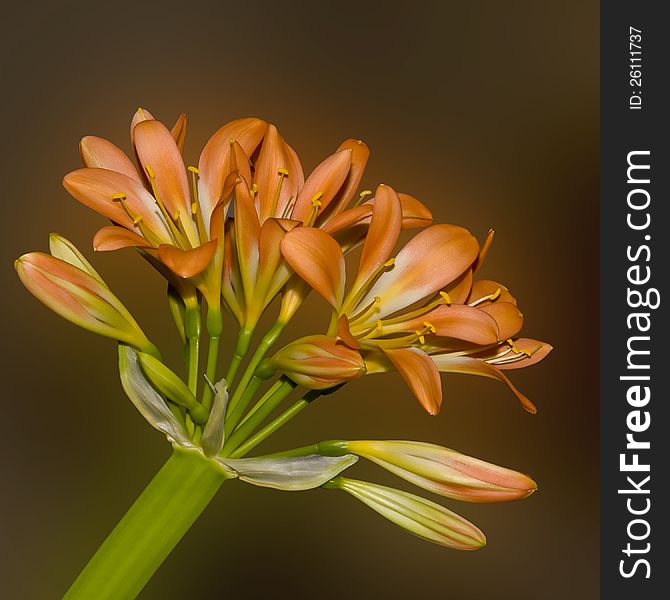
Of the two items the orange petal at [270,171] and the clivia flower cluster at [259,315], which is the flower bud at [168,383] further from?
the orange petal at [270,171]

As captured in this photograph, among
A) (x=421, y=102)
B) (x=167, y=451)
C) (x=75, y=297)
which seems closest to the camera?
(x=75, y=297)

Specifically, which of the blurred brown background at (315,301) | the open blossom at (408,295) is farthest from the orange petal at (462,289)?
the blurred brown background at (315,301)

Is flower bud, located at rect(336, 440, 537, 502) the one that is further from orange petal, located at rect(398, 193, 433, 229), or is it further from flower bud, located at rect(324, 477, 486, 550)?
orange petal, located at rect(398, 193, 433, 229)

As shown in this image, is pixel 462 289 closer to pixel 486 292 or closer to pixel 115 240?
pixel 486 292

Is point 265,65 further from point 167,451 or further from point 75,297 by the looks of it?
point 75,297

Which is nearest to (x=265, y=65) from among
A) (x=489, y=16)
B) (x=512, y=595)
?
(x=489, y=16)

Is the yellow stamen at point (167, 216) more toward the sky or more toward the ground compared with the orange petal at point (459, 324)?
more toward the ground

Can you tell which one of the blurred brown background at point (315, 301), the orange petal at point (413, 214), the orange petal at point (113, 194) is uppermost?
the blurred brown background at point (315, 301)
